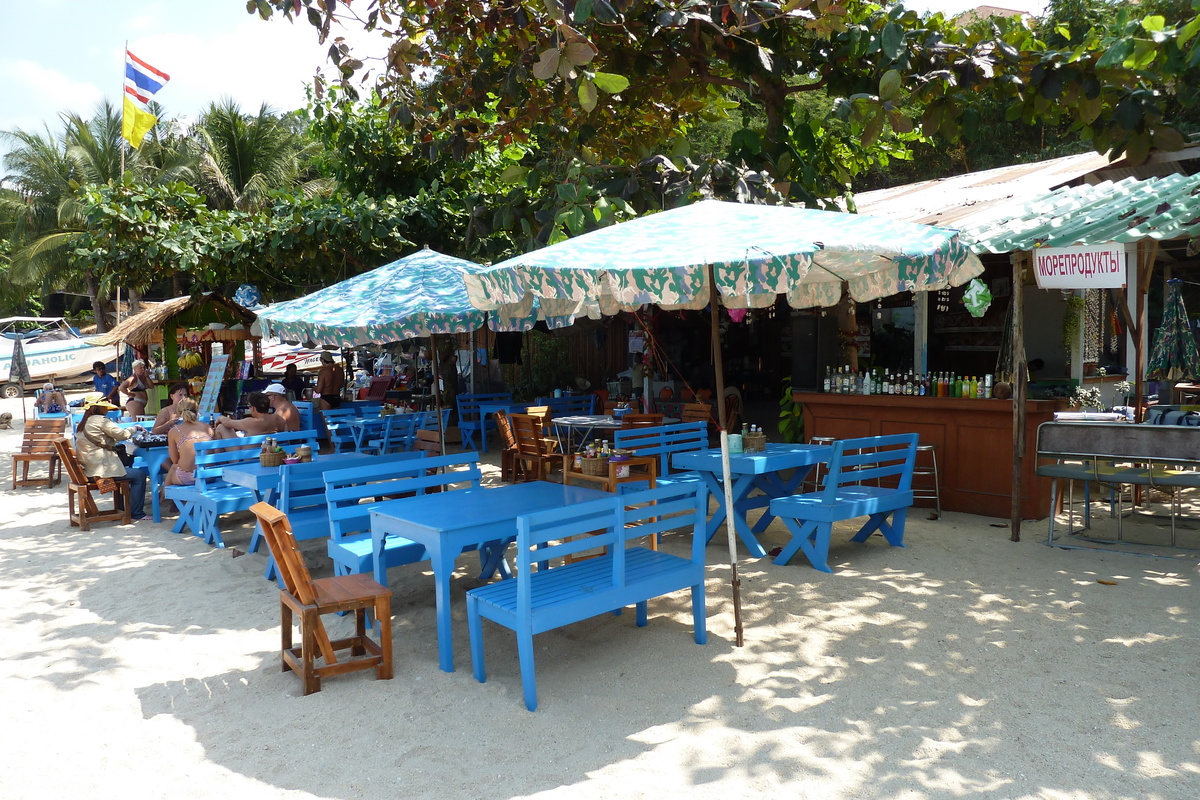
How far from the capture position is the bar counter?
734cm

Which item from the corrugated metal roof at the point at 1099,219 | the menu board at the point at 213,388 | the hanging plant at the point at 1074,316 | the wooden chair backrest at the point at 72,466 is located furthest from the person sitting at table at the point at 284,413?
the hanging plant at the point at 1074,316

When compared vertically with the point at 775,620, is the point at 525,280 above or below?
above

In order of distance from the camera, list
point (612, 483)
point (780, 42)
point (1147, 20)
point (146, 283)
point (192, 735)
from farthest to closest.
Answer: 1. point (146, 283)
2. point (780, 42)
3. point (612, 483)
4. point (1147, 20)
5. point (192, 735)

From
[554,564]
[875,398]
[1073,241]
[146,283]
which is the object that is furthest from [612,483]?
[146,283]

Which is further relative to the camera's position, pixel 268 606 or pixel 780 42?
pixel 780 42

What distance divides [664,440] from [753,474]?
1875mm

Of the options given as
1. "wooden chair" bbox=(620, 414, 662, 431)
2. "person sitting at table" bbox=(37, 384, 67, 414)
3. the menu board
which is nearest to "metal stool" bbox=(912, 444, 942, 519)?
"wooden chair" bbox=(620, 414, 662, 431)

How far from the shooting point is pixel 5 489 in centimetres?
1024

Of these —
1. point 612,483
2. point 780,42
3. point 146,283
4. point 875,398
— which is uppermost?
point 780,42

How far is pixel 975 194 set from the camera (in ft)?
33.3

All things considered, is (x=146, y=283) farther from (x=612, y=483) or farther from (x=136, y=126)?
(x=612, y=483)

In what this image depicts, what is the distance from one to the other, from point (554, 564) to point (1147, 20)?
17.1 feet

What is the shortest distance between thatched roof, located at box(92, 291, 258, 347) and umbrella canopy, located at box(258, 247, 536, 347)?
6688mm

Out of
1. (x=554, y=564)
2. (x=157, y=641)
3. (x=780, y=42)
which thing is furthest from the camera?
(x=780, y=42)
